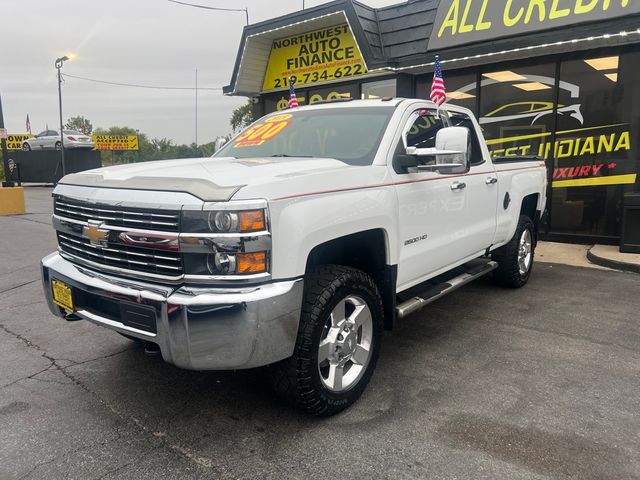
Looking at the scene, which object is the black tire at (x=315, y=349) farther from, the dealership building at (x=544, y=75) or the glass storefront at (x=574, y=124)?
the glass storefront at (x=574, y=124)

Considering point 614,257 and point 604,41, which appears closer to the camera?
point 614,257

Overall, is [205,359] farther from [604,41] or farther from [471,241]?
[604,41]

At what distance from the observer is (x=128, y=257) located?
108 inches

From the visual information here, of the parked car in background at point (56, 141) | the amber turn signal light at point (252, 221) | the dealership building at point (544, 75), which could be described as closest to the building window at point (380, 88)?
the dealership building at point (544, 75)

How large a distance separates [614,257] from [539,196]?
190 cm

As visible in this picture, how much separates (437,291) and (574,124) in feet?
20.0

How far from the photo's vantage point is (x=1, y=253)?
26.6 ft

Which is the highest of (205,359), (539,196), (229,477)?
(539,196)

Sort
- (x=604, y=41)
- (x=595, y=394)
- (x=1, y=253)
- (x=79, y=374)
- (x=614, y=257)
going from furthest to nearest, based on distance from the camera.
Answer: (x=1, y=253) < (x=604, y=41) < (x=614, y=257) < (x=79, y=374) < (x=595, y=394)

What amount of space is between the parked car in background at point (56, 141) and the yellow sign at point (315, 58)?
18560 millimetres

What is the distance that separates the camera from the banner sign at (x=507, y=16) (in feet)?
23.8

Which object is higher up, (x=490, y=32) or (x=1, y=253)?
(x=490, y=32)

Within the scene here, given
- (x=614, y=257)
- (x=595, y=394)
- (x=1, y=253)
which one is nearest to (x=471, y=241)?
(x=595, y=394)

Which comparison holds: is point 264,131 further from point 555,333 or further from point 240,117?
point 240,117
